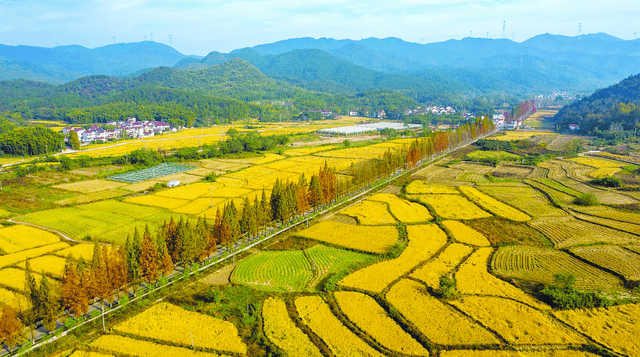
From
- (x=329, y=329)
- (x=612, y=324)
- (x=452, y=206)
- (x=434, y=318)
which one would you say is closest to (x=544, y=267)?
(x=612, y=324)

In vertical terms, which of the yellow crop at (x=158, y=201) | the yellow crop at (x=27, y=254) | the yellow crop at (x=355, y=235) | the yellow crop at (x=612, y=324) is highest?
the yellow crop at (x=158, y=201)

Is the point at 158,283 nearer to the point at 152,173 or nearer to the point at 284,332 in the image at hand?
the point at 284,332

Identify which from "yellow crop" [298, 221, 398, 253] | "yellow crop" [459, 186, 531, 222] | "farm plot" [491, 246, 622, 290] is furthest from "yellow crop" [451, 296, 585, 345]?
"yellow crop" [459, 186, 531, 222]

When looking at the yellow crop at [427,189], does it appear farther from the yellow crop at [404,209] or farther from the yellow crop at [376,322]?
the yellow crop at [376,322]

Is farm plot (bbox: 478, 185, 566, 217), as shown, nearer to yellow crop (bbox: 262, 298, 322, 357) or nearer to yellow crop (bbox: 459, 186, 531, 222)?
yellow crop (bbox: 459, 186, 531, 222)

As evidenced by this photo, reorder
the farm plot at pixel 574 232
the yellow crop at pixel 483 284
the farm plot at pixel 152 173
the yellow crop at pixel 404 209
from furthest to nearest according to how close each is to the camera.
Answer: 1. the farm plot at pixel 152 173
2. the yellow crop at pixel 404 209
3. the farm plot at pixel 574 232
4. the yellow crop at pixel 483 284

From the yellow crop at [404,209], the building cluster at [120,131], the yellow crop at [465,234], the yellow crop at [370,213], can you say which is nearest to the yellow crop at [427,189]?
the yellow crop at [404,209]

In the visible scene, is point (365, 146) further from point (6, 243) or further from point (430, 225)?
point (6, 243)
